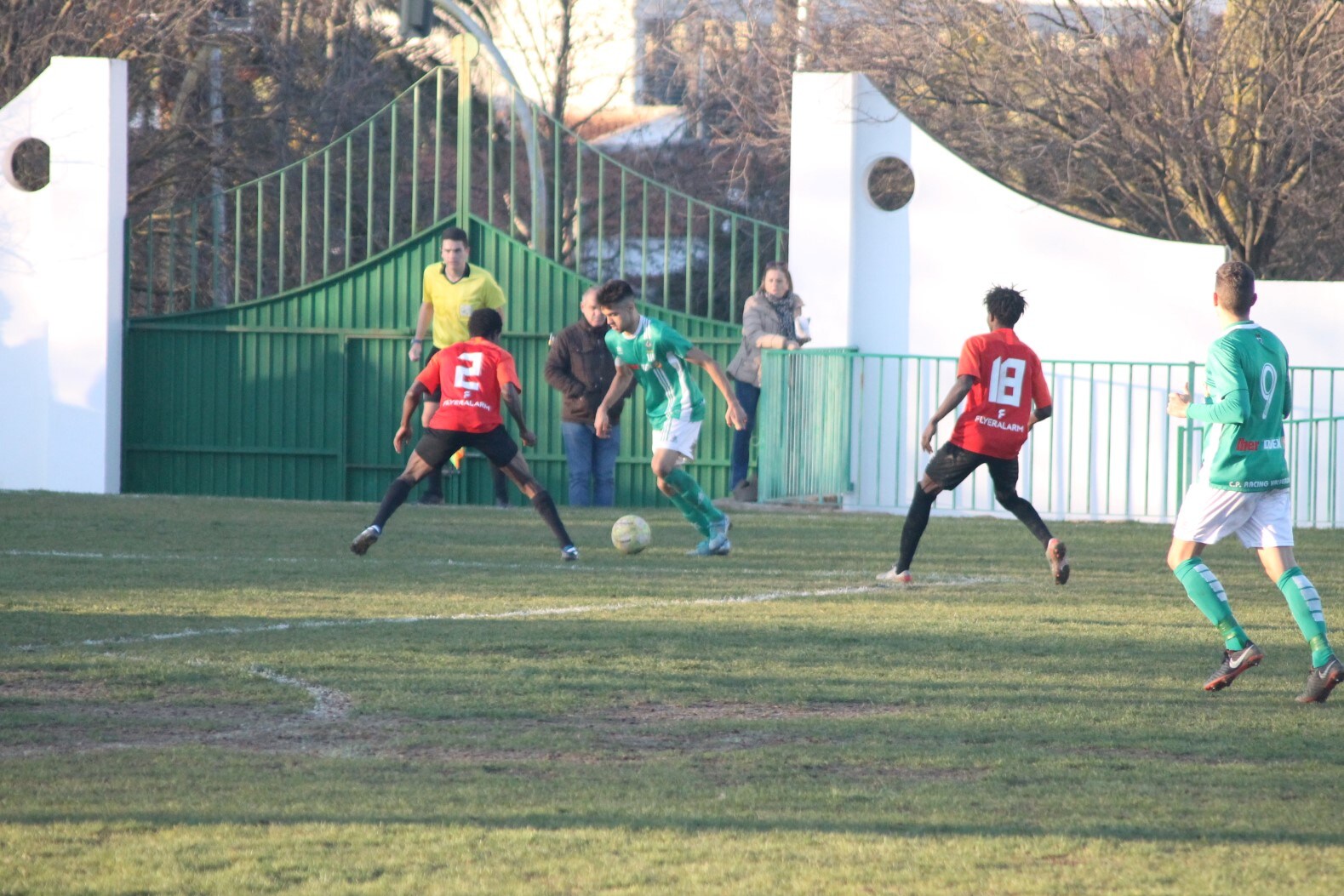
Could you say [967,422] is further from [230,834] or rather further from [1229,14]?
[1229,14]

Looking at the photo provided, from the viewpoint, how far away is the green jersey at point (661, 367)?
10398 millimetres

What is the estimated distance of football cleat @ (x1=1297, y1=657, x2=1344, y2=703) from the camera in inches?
244

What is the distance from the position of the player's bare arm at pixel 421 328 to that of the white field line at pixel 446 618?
17.5 feet

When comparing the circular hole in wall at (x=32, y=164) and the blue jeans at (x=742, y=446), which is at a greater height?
the circular hole in wall at (x=32, y=164)

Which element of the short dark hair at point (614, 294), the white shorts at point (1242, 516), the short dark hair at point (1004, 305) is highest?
the short dark hair at point (614, 294)

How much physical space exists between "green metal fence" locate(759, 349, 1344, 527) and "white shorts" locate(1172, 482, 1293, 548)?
23.3 feet

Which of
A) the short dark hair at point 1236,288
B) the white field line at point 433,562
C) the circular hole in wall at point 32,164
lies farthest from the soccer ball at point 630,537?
the circular hole in wall at point 32,164

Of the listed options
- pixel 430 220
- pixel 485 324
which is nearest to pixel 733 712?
pixel 485 324

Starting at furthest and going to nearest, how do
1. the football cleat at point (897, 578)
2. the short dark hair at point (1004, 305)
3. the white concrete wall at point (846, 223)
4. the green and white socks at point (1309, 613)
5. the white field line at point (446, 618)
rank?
the white concrete wall at point (846, 223) < the football cleat at point (897, 578) < the short dark hair at point (1004, 305) < the white field line at point (446, 618) < the green and white socks at point (1309, 613)

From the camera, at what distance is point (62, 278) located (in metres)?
15.4

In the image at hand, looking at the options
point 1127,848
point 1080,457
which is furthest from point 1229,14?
point 1127,848

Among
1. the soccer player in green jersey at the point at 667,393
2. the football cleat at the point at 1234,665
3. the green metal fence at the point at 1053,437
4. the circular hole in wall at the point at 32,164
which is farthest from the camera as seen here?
the circular hole in wall at the point at 32,164

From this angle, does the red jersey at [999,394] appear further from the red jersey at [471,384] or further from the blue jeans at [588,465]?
the blue jeans at [588,465]

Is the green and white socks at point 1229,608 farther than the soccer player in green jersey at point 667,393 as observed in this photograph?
No
